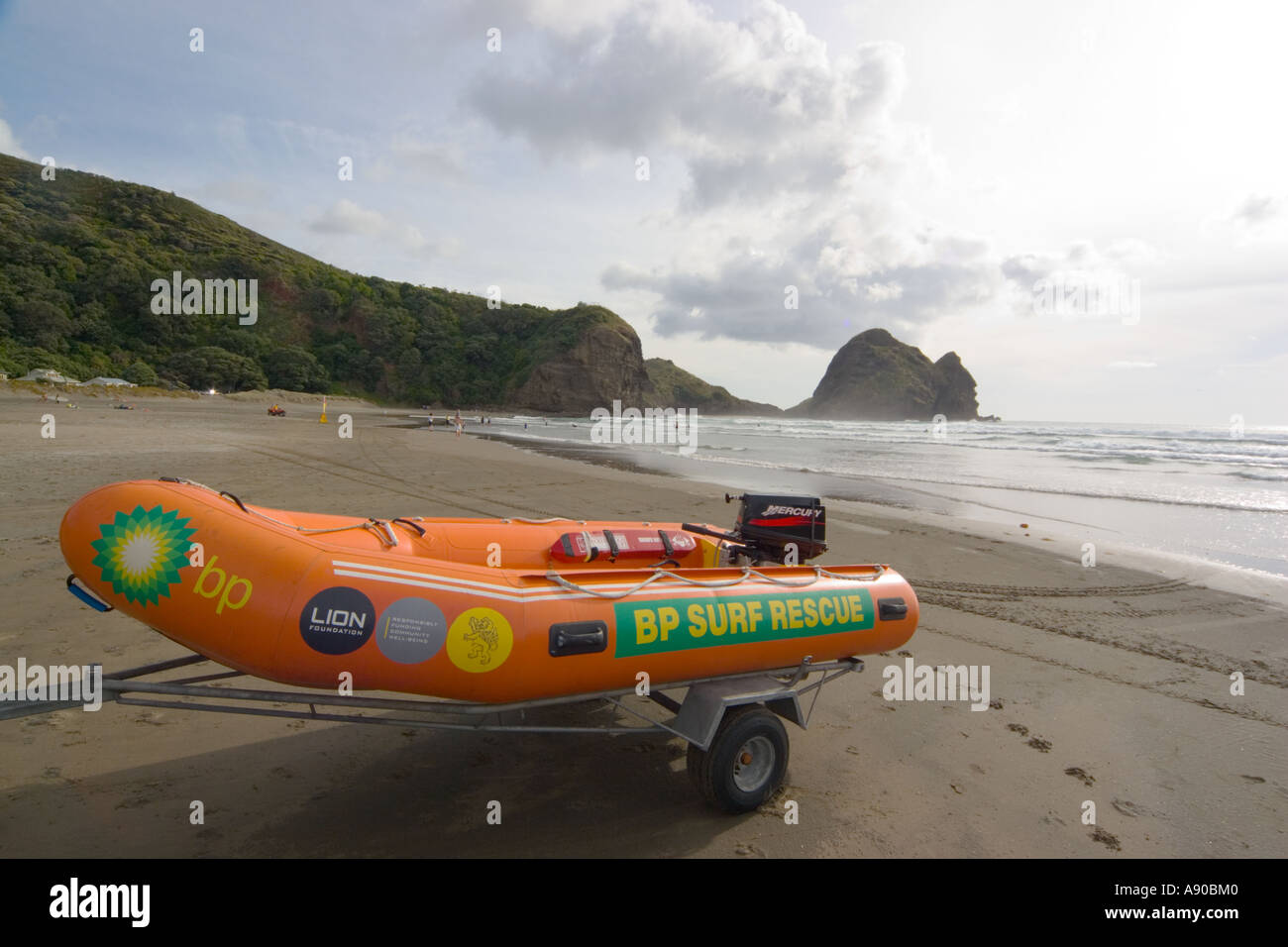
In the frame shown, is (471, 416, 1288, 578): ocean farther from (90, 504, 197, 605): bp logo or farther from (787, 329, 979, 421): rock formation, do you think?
(787, 329, 979, 421): rock formation

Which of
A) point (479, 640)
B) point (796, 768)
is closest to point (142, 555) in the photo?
point (479, 640)

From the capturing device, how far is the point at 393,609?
282 cm

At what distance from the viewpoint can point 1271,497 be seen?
16.8 m

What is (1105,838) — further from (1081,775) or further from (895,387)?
(895,387)

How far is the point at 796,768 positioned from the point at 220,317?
6926 centimetres

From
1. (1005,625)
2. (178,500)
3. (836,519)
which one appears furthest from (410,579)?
(836,519)

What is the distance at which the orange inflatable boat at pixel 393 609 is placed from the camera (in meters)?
2.75

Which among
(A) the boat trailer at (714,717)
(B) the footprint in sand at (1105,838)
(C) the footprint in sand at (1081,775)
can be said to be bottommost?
(B) the footprint in sand at (1105,838)

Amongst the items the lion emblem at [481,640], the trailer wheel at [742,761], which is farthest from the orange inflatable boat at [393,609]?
the trailer wheel at [742,761]

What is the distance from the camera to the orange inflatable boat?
2746 mm

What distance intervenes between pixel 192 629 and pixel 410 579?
93cm

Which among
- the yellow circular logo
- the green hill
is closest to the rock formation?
the green hill

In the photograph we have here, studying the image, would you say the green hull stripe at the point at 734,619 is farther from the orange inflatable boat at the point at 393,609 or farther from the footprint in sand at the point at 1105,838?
the footprint in sand at the point at 1105,838

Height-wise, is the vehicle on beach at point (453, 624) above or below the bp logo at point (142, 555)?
below
